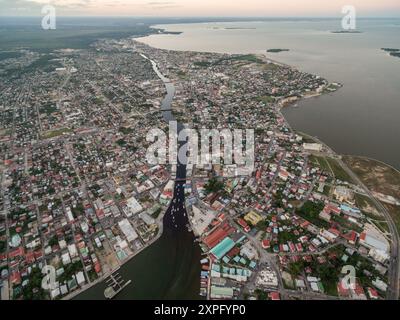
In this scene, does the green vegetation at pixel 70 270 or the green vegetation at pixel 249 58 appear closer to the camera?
the green vegetation at pixel 70 270

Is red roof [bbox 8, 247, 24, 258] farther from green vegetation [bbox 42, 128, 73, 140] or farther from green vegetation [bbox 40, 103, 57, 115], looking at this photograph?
green vegetation [bbox 40, 103, 57, 115]

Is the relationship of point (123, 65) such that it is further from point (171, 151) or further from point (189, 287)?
point (189, 287)

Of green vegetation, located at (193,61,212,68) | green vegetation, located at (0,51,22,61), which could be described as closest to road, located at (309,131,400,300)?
green vegetation, located at (193,61,212,68)

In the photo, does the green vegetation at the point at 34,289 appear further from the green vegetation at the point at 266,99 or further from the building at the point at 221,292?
the green vegetation at the point at 266,99

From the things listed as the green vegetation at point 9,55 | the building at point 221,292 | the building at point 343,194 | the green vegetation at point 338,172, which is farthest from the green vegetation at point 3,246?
the green vegetation at point 9,55

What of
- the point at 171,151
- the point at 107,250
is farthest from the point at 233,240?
the point at 171,151

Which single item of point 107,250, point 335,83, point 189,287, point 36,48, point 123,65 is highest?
point 36,48
